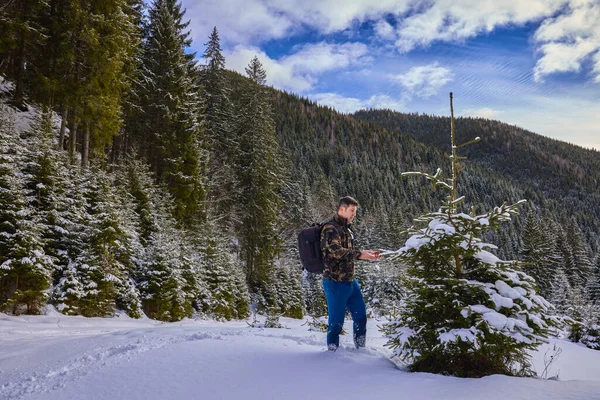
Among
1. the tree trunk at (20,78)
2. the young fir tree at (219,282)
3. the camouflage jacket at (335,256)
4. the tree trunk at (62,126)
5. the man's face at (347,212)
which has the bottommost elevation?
the young fir tree at (219,282)

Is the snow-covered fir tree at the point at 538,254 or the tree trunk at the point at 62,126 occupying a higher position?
the tree trunk at the point at 62,126

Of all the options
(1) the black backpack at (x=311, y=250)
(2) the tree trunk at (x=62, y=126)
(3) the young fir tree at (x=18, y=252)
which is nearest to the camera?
(1) the black backpack at (x=311, y=250)

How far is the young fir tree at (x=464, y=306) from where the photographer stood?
385 centimetres

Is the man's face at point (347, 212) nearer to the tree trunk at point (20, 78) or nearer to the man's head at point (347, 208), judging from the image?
the man's head at point (347, 208)

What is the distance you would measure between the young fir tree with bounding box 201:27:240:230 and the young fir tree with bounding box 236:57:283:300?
88 centimetres

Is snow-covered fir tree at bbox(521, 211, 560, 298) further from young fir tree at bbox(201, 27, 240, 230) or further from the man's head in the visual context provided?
the man's head

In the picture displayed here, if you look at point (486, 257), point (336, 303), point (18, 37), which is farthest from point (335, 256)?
point (18, 37)

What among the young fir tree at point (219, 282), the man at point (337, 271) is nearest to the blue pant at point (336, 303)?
the man at point (337, 271)

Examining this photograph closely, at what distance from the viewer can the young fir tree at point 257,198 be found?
93.4 feet

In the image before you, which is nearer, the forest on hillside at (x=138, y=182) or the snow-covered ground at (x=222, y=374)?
the snow-covered ground at (x=222, y=374)

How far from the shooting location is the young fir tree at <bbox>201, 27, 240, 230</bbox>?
94.3 feet

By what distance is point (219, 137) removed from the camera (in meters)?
31.9

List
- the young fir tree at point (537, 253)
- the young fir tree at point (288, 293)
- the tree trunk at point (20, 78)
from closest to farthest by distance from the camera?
the tree trunk at point (20, 78)
the young fir tree at point (288, 293)
the young fir tree at point (537, 253)

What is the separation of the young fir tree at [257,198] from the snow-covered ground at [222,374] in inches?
904
